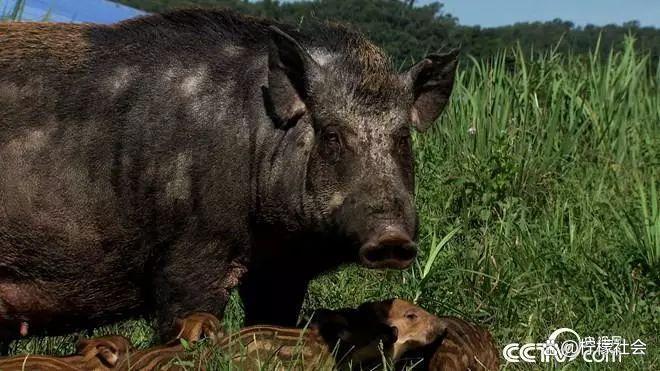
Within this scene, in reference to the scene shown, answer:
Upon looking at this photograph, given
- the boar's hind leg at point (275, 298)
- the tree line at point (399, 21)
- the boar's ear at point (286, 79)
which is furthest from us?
the tree line at point (399, 21)

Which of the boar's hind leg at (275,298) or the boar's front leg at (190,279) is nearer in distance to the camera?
the boar's front leg at (190,279)

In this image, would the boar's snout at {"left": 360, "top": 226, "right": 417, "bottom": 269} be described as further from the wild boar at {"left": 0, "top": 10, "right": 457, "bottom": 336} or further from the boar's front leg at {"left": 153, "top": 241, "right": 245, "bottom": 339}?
the boar's front leg at {"left": 153, "top": 241, "right": 245, "bottom": 339}

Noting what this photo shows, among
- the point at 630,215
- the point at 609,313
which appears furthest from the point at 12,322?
the point at 630,215

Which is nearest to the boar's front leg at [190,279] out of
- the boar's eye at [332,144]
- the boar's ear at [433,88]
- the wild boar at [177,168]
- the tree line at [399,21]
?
the wild boar at [177,168]

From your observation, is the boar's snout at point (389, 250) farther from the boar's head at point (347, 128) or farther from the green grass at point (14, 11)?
the green grass at point (14, 11)

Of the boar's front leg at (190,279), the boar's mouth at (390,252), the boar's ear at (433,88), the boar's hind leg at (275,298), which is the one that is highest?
the boar's ear at (433,88)

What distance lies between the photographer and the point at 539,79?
8750 millimetres

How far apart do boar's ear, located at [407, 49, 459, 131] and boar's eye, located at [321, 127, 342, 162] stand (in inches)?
22.7

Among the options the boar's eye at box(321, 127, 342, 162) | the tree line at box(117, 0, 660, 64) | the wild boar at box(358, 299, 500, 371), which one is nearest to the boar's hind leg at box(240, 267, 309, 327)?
the wild boar at box(358, 299, 500, 371)

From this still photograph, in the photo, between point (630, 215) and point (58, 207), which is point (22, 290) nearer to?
point (58, 207)

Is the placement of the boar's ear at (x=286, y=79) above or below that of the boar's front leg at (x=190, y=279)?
above

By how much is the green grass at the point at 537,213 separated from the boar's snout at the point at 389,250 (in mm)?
969

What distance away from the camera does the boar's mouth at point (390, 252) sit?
4.50m

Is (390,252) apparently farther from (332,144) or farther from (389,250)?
(332,144)
